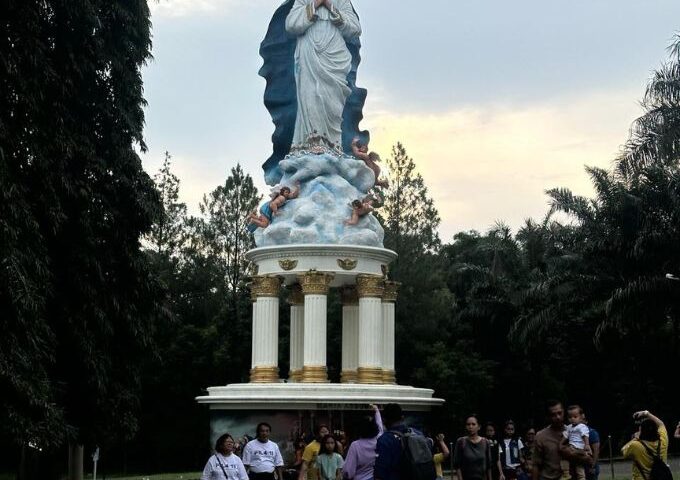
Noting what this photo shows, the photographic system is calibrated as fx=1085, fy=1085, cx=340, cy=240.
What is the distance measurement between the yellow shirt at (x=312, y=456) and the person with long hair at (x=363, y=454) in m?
4.49

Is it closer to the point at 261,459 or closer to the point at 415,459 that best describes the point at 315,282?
the point at 261,459

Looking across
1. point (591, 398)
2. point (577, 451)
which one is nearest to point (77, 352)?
point (577, 451)

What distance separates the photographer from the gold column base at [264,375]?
30016 millimetres

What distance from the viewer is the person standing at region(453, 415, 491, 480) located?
12.8 meters

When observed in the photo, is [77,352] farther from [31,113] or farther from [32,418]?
[31,113]

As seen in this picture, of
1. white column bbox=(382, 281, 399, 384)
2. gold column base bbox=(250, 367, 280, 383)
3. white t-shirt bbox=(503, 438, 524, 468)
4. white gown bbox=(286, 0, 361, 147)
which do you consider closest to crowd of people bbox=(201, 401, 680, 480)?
white t-shirt bbox=(503, 438, 524, 468)

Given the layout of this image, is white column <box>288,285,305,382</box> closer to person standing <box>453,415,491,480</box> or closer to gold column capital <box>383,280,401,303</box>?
gold column capital <box>383,280,401,303</box>

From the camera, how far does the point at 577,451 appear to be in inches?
447

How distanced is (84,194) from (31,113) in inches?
80.4

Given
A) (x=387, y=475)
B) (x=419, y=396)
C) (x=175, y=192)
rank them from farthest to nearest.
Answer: (x=175, y=192), (x=419, y=396), (x=387, y=475)

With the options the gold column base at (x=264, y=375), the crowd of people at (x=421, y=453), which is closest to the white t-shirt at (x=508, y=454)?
the crowd of people at (x=421, y=453)

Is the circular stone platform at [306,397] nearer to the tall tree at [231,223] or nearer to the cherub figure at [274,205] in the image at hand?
the cherub figure at [274,205]

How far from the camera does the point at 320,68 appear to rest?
105ft

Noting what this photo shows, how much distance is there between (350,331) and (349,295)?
107cm
